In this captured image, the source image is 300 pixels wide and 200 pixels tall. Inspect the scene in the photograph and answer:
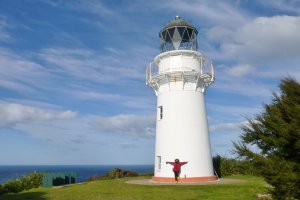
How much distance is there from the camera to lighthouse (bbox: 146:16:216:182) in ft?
85.8

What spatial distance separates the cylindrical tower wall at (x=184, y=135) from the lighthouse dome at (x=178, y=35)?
4059mm

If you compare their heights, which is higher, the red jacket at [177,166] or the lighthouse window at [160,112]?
the lighthouse window at [160,112]

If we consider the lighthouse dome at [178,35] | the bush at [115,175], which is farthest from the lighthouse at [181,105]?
the bush at [115,175]

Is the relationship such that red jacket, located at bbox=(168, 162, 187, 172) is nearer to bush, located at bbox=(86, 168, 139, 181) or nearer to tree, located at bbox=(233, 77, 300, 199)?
bush, located at bbox=(86, 168, 139, 181)

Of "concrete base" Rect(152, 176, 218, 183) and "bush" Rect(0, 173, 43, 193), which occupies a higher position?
"concrete base" Rect(152, 176, 218, 183)

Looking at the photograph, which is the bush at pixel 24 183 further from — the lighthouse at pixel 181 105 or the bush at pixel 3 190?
the lighthouse at pixel 181 105

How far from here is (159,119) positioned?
91.6ft

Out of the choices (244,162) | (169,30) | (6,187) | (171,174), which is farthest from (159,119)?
(244,162)

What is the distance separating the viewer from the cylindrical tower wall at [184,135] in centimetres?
2606

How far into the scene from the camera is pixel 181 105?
26656mm

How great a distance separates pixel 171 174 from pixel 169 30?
11.7 meters

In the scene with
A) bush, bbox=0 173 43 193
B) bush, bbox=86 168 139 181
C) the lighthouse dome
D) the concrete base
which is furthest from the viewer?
bush, bbox=86 168 139 181

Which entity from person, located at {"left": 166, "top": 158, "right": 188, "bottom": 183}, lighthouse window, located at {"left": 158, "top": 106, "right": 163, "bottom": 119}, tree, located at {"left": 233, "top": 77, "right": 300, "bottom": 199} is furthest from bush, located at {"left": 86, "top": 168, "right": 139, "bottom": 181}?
tree, located at {"left": 233, "top": 77, "right": 300, "bottom": 199}

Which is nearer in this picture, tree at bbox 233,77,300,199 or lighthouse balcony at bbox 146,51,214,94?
tree at bbox 233,77,300,199
